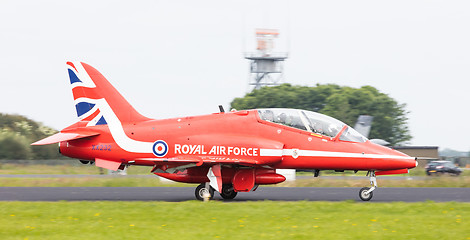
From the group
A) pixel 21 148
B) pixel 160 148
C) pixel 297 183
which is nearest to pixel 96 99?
pixel 160 148

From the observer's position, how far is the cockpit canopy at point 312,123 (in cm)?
1888

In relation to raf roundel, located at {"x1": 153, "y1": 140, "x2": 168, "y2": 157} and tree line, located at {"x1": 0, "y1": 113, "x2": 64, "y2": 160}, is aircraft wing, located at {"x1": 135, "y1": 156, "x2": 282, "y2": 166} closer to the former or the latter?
raf roundel, located at {"x1": 153, "y1": 140, "x2": 168, "y2": 157}

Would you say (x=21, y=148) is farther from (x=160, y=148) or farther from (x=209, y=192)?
(x=209, y=192)

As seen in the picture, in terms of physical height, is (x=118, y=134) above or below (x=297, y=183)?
above

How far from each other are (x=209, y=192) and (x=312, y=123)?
3913mm

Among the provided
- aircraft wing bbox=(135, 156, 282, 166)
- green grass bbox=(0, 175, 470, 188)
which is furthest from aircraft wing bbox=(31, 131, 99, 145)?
green grass bbox=(0, 175, 470, 188)

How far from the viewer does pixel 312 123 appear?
18953 mm

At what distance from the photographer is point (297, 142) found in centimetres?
1883

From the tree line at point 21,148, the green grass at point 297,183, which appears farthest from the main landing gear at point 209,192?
the tree line at point 21,148

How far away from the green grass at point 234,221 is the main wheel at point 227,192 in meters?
3.48

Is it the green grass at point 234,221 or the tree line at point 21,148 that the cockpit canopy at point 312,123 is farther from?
A: the tree line at point 21,148

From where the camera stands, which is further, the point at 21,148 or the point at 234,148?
the point at 21,148

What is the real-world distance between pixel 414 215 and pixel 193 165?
7190 mm

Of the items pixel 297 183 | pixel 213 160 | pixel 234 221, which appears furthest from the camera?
pixel 297 183
